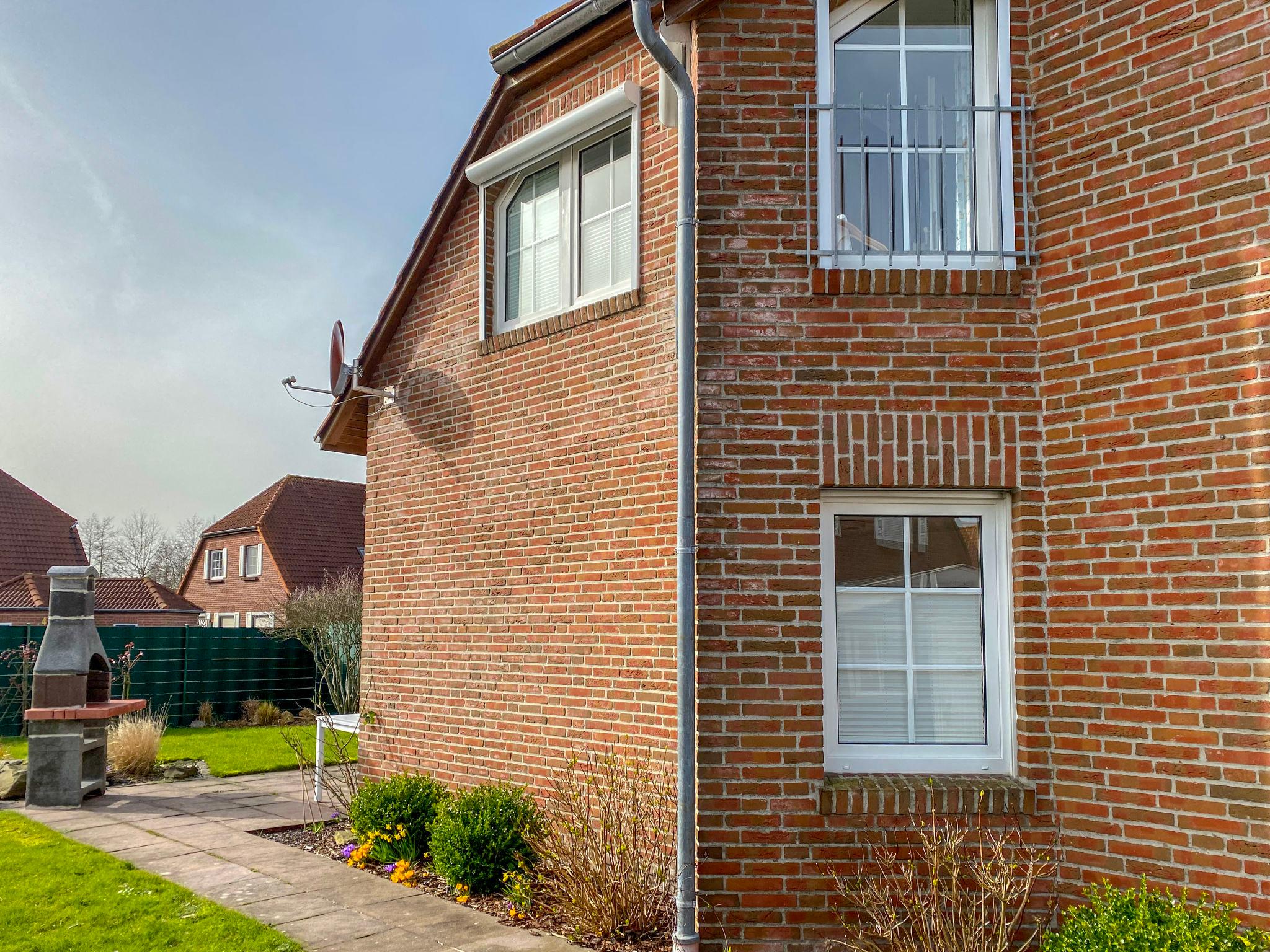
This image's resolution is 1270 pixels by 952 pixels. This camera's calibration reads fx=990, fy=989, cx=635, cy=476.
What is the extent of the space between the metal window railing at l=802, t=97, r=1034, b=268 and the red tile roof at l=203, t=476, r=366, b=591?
25304mm

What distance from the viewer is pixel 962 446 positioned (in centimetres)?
568

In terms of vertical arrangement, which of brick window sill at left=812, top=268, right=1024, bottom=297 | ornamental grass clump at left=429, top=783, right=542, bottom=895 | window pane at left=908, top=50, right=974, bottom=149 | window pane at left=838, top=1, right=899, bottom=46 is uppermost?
window pane at left=838, top=1, right=899, bottom=46

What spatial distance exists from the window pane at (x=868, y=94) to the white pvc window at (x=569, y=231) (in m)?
1.65

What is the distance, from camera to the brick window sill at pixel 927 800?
17.7ft

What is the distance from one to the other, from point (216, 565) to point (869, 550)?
31.4 metres

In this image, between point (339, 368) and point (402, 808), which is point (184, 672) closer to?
point (339, 368)

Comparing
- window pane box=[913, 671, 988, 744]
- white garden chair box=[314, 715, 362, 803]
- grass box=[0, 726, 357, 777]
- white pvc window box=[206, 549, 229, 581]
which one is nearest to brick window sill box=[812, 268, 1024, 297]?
window pane box=[913, 671, 988, 744]

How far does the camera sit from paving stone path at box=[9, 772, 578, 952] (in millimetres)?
6191

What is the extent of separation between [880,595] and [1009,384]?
1.43 m

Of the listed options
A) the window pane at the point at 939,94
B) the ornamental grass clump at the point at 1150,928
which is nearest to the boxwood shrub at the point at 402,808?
the ornamental grass clump at the point at 1150,928

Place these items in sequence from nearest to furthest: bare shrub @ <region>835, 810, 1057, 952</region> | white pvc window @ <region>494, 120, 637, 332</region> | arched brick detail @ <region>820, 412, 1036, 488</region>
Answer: bare shrub @ <region>835, 810, 1057, 952</region>
arched brick detail @ <region>820, 412, 1036, 488</region>
white pvc window @ <region>494, 120, 637, 332</region>

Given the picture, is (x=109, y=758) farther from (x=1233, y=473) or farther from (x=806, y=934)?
(x=1233, y=473)

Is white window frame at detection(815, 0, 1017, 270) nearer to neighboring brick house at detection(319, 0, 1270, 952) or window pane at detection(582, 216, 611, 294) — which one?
neighboring brick house at detection(319, 0, 1270, 952)

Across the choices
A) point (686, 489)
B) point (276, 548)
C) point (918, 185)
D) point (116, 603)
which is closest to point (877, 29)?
point (918, 185)
